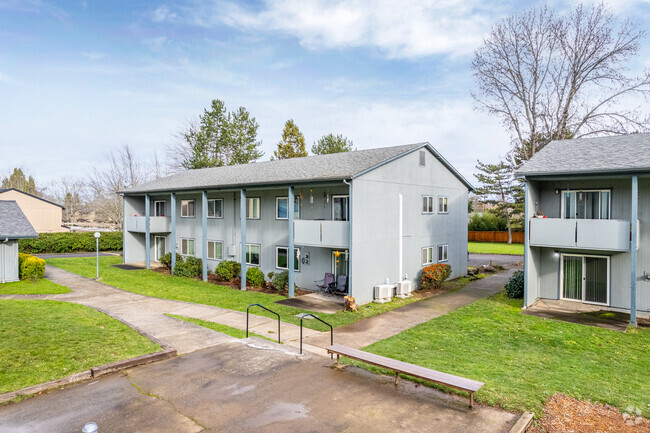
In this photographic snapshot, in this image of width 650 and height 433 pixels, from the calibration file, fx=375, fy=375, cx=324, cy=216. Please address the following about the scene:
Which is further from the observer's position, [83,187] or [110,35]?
[83,187]

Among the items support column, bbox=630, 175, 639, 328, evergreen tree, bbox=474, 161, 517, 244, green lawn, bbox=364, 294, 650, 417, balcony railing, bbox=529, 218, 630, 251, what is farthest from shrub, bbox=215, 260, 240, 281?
evergreen tree, bbox=474, 161, 517, 244

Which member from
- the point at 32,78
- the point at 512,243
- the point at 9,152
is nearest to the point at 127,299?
the point at 32,78

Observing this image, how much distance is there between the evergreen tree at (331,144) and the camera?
167 feet

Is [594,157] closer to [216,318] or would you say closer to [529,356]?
[529,356]

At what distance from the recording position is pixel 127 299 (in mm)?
16438

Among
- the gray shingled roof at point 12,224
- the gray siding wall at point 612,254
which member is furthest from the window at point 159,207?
the gray siding wall at point 612,254

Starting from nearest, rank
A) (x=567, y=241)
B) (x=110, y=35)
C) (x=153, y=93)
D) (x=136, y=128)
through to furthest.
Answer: (x=567, y=241) < (x=110, y=35) < (x=153, y=93) < (x=136, y=128)

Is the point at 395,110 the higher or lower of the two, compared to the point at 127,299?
higher

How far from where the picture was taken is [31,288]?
17781mm

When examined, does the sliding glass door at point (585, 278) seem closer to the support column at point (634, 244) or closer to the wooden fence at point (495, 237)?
the support column at point (634, 244)

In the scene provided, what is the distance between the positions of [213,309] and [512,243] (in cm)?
4696

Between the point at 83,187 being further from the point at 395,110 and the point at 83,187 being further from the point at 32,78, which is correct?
the point at 395,110

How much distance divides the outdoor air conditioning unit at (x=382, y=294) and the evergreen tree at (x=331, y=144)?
3615 centimetres

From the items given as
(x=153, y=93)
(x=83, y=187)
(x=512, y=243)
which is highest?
(x=153, y=93)
